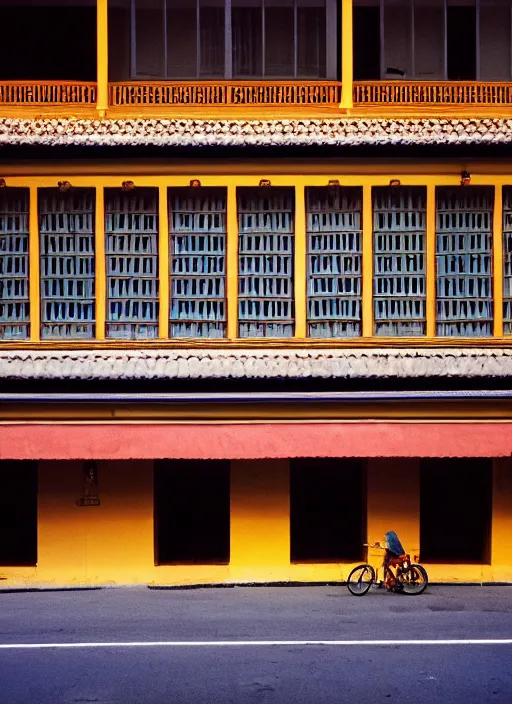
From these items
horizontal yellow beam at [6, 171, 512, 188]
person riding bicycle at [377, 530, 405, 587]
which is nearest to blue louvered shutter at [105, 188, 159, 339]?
horizontal yellow beam at [6, 171, 512, 188]

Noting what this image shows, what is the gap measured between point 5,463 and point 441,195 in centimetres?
921

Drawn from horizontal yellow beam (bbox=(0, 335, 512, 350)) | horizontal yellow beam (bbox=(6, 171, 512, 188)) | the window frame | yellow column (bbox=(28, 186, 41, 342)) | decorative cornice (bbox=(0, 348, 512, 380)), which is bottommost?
decorative cornice (bbox=(0, 348, 512, 380))

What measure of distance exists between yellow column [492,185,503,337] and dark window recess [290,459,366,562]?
358 cm

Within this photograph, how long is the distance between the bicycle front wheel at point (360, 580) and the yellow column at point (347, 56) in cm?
790

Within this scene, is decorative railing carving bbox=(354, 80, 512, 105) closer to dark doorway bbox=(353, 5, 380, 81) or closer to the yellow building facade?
the yellow building facade

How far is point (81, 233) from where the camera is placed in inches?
599

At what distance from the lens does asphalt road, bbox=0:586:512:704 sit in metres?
9.72

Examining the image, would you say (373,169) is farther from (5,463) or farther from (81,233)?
(5,463)

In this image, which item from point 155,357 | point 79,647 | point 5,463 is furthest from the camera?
point 5,463

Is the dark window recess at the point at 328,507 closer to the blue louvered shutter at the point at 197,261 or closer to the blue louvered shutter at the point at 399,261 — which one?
the blue louvered shutter at the point at 399,261

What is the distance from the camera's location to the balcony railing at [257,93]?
15.2 metres

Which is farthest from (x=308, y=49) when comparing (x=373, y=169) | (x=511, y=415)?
(x=511, y=415)

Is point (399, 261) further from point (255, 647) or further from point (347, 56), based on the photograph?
point (255, 647)

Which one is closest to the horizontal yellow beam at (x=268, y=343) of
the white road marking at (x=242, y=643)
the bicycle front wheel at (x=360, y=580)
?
the bicycle front wheel at (x=360, y=580)
